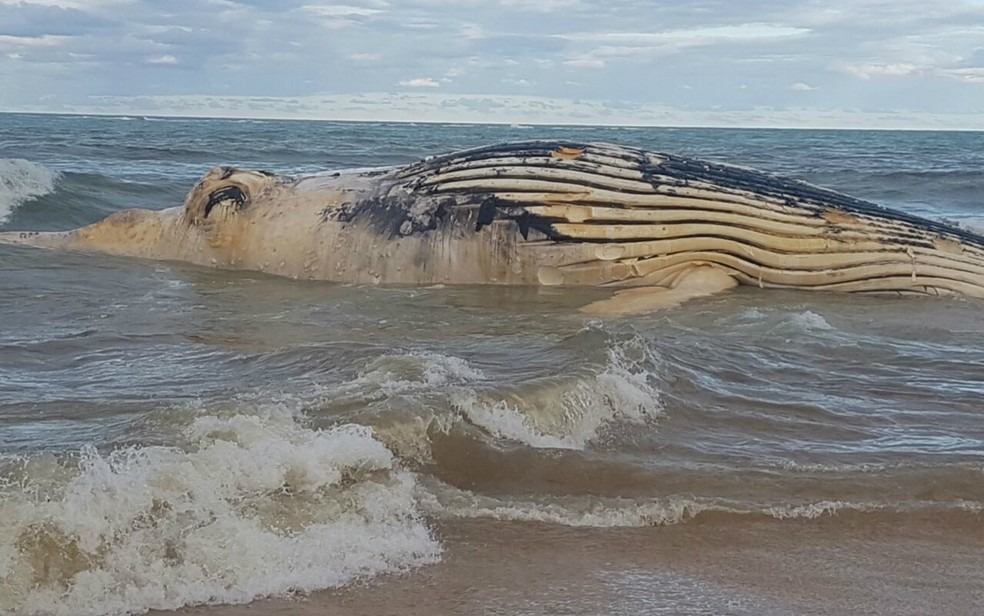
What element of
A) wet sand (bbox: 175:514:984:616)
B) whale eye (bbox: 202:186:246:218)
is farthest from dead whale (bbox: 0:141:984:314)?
wet sand (bbox: 175:514:984:616)

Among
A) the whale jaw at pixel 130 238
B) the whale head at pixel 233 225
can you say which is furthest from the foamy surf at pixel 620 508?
the whale jaw at pixel 130 238

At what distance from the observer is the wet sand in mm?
3309

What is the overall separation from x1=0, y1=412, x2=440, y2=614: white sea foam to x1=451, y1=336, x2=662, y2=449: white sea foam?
70 centimetres

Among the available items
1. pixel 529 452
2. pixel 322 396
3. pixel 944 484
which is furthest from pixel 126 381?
pixel 944 484

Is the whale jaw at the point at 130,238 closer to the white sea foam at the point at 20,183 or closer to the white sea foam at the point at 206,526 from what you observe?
the white sea foam at the point at 20,183

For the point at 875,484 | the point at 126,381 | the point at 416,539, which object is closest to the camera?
the point at 416,539

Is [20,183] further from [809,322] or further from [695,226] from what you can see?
[809,322]

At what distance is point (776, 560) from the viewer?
146 inches

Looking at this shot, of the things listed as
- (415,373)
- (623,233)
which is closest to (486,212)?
(623,233)

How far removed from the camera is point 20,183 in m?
16.2

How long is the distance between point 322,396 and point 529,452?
3.21 ft

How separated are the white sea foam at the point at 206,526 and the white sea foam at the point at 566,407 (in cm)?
70

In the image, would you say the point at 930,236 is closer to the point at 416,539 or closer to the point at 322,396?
the point at 322,396

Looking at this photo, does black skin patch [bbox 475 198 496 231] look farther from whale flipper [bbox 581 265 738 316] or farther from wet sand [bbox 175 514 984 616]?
wet sand [bbox 175 514 984 616]
